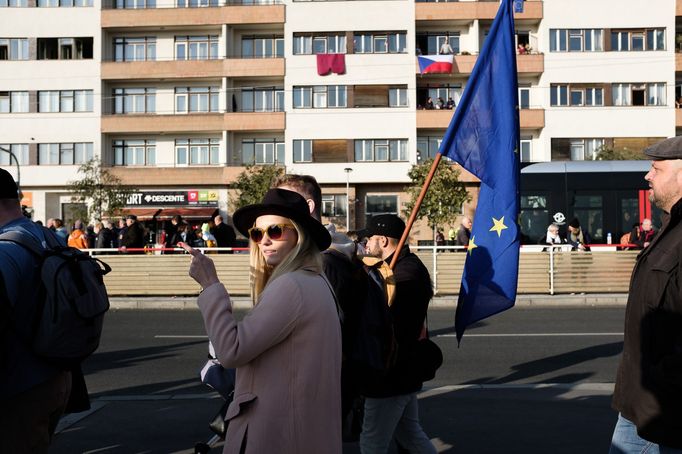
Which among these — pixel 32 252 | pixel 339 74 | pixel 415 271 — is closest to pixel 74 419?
pixel 415 271

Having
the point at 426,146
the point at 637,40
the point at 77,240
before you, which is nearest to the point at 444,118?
the point at 426,146

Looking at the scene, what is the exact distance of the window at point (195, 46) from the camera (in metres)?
46.1

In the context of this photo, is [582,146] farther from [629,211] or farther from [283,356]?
[283,356]

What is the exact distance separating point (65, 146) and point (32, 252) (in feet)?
149

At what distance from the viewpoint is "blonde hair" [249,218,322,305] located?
282 cm

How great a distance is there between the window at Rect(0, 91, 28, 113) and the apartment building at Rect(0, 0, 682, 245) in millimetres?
76

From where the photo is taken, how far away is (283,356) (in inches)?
106

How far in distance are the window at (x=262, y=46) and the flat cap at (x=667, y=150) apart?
4390 centimetres

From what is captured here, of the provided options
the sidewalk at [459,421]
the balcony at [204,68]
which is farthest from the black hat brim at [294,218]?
the balcony at [204,68]

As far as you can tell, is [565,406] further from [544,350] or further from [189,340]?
[189,340]

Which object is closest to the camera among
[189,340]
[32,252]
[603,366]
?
[32,252]

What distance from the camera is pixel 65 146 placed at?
46094 mm

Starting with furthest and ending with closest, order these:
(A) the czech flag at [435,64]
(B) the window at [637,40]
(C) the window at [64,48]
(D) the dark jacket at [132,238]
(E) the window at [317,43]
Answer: (C) the window at [64,48] < (E) the window at [317,43] < (B) the window at [637,40] < (A) the czech flag at [435,64] < (D) the dark jacket at [132,238]

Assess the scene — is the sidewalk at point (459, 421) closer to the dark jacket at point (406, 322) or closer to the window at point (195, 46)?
the dark jacket at point (406, 322)
